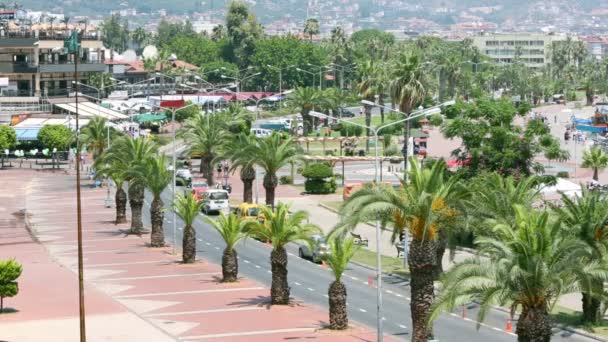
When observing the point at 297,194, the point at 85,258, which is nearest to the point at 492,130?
the point at 85,258

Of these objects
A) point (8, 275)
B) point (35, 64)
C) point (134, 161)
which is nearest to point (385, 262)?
point (134, 161)

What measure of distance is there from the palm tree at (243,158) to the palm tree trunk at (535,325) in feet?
149

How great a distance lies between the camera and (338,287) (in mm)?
50469

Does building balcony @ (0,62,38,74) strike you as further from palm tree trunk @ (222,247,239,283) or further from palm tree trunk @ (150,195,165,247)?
palm tree trunk @ (222,247,239,283)

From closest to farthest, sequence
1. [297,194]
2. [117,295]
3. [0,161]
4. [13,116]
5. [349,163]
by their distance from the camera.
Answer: [117,295]
[297,194]
[349,163]
[0,161]
[13,116]

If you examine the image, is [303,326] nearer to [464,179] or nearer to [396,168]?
[464,179]

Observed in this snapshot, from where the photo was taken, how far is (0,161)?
131m

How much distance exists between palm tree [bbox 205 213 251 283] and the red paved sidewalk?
0.59 metres

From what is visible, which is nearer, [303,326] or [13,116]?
[303,326]

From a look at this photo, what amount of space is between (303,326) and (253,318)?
2.68 m

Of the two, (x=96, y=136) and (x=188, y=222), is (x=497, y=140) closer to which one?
(x=188, y=222)

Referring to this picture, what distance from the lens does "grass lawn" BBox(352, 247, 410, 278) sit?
2536 inches

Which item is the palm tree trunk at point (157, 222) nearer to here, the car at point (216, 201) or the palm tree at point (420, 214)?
the car at point (216, 201)

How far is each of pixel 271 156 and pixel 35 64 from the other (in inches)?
3654
